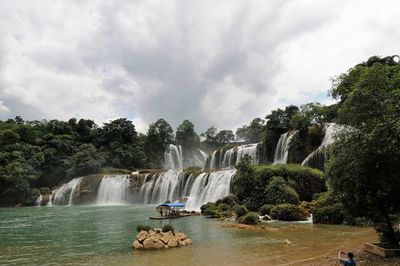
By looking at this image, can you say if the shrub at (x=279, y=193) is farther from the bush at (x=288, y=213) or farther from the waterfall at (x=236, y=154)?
the waterfall at (x=236, y=154)

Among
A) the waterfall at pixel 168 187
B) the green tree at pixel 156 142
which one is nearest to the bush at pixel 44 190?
the waterfall at pixel 168 187

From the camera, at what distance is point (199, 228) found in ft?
80.7

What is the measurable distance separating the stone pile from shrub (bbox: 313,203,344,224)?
36.4ft

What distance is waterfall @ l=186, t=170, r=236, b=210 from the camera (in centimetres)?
4069

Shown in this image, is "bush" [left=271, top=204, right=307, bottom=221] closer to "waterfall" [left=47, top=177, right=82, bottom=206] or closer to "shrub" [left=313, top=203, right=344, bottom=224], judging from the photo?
"shrub" [left=313, top=203, right=344, bottom=224]

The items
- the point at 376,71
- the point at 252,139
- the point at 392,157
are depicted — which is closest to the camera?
the point at 392,157

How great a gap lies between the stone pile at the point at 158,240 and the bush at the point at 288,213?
11493 mm

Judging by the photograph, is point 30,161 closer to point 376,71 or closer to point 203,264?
point 203,264

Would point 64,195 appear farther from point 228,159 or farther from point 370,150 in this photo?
point 370,150

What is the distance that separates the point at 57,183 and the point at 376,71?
218ft

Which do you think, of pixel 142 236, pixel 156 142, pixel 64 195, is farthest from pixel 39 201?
pixel 142 236

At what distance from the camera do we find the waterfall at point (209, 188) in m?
40.7

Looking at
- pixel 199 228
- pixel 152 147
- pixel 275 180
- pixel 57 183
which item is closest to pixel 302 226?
pixel 199 228

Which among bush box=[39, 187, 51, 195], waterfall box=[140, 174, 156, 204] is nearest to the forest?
bush box=[39, 187, 51, 195]
